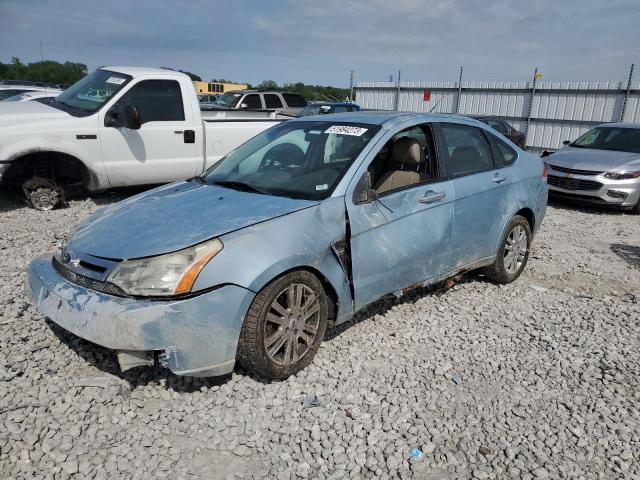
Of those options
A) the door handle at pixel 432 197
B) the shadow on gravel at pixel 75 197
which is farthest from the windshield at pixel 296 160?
the shadow on gravel at pixel 75 197

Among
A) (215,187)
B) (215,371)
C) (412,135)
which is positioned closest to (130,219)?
(215,187)

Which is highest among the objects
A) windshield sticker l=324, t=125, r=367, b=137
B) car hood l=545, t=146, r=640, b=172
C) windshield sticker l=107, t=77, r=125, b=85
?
windshield sticker l=107, t=77, r=125, b=85

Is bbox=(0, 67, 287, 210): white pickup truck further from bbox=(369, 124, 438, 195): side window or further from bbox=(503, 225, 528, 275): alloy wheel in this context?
bbox=(503, 225, 528, 275): alloy wheel

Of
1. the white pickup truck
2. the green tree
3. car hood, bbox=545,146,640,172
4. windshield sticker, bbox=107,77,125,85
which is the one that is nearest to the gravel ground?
the white pickup truck

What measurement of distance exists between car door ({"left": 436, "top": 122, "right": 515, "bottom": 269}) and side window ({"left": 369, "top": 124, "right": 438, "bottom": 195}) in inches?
5.1

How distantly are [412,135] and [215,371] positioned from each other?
247 cm

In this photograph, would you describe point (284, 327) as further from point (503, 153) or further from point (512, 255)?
point (503, 153)

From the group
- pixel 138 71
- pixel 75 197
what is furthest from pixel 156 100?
pixel 75 197

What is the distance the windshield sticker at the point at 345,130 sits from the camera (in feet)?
12.8

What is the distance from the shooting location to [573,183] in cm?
917

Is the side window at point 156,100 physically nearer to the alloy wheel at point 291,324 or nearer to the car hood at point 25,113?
the car hood at point 25,113

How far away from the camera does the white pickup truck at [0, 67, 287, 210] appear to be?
676 cm

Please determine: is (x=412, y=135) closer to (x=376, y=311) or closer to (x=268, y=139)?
(x=268, y=139)

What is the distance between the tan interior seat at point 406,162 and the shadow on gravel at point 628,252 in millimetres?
3560
